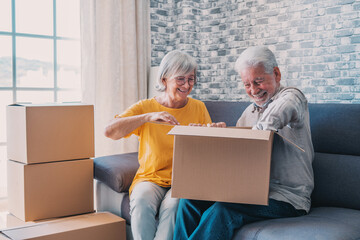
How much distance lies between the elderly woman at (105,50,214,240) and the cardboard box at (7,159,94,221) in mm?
406

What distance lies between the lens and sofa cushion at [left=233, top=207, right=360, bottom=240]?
1.43 metres

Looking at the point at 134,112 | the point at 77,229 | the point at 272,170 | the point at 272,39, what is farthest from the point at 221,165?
the point at 272,39

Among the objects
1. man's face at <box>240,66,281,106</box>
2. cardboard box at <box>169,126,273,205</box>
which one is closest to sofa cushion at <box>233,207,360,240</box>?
cardboard box at <box>169,126,273,205</box>

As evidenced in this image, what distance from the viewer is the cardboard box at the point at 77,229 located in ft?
5.96

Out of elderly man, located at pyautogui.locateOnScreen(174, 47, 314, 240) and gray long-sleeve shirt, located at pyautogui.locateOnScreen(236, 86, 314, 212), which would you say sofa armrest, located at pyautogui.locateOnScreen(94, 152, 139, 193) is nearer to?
elderly man, located at pyautogui.locateOnScreen(174, 47, 314, 240)

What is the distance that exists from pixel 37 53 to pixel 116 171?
5.85 ft

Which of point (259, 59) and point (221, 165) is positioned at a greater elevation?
point (259, 59)

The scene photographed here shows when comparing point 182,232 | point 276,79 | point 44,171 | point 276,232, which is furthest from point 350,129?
point 44,171

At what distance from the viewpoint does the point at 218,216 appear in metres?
1.51

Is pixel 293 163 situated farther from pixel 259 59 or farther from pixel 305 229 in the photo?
pixel 259 59

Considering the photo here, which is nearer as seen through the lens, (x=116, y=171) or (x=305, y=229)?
(x=305, y=229)

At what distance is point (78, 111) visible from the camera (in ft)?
7.34

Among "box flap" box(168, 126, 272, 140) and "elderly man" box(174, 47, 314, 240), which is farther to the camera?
"elderly man" box(174, 47, 314, 240)

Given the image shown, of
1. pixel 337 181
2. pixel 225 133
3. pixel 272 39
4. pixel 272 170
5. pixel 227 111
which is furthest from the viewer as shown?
pixel 272 39
